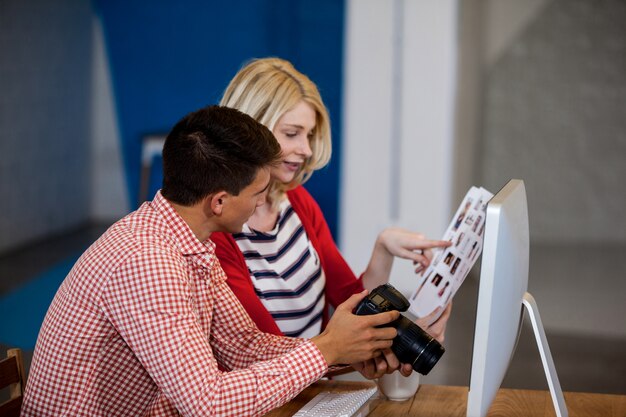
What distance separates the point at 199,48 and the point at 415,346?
3652 mm

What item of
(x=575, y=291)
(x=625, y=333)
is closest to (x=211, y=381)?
(x=625, y=333)

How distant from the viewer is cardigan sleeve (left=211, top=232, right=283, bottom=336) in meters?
2.13

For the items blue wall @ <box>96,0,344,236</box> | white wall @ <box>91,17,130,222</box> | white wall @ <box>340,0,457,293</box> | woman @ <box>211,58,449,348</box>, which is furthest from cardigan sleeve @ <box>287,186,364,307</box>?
white wall @ <box>91,17,130,222</box>

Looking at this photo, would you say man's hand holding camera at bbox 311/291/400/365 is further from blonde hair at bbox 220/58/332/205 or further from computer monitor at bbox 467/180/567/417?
blonde hair at bbox 220/58/332/205

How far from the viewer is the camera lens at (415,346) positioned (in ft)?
5.64

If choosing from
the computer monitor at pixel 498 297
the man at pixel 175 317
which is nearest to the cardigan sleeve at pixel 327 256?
the man at pixel 175 317

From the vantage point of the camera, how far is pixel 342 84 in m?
5.20

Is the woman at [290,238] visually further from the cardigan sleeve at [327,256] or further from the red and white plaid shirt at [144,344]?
the red and white plaid shirt at [144,344]

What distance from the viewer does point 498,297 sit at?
1.45 metres

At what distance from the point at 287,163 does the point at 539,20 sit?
3.29 metres

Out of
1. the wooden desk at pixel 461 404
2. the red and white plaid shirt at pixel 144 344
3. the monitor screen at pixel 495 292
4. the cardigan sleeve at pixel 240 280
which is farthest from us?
the cardigan sleeve at pixel 240 280

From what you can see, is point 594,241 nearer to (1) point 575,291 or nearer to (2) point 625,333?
(1) point 575,291

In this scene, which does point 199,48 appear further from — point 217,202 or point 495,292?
point 495,292

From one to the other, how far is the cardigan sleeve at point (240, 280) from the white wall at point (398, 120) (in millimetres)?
3135
